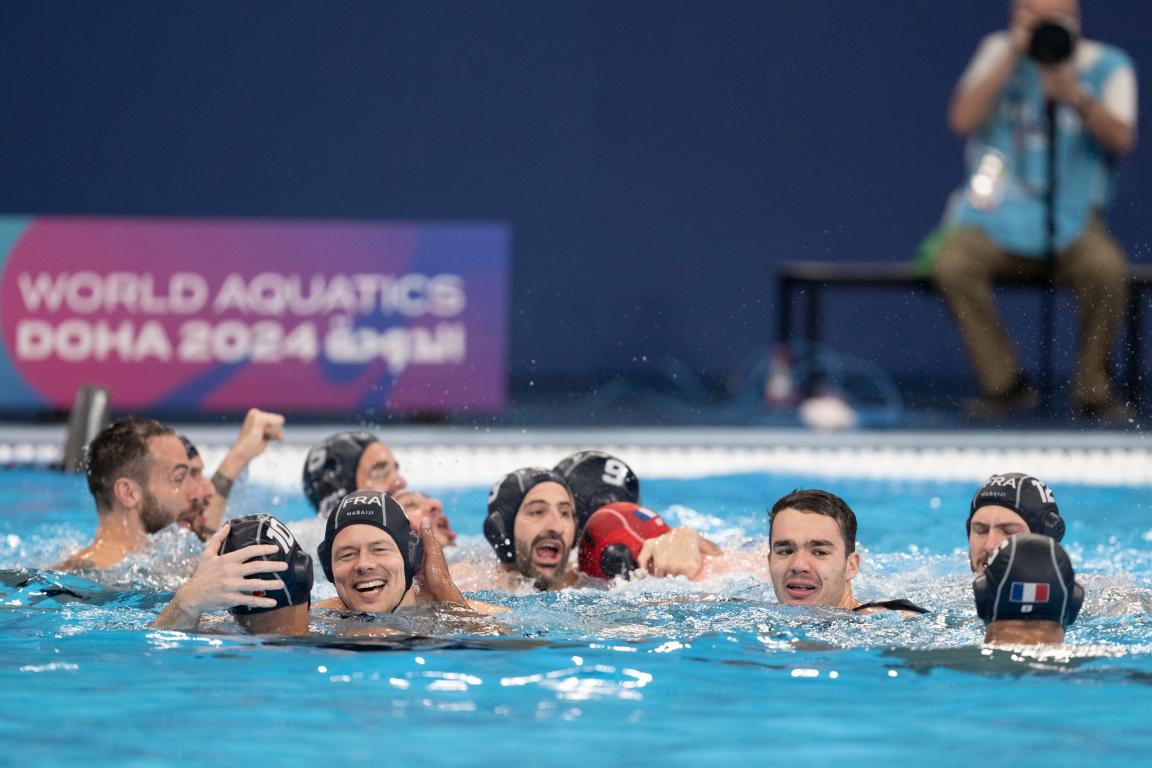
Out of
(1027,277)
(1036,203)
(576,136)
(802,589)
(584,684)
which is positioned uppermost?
(576,136)

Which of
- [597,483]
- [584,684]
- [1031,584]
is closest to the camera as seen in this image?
[1031,584]

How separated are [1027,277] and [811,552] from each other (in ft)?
18.3

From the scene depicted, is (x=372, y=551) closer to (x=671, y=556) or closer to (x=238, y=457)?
(x=671, y=556)

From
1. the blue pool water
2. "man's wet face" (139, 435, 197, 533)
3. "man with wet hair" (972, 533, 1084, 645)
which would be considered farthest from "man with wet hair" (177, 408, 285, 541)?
"man with wet hair" (972, 533, 1084, 645)


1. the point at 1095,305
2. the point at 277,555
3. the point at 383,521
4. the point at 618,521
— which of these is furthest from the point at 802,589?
the point at 1095,305

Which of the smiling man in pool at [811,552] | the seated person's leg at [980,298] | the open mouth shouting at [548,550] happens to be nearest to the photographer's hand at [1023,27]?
the seated person's leg at [980,298]

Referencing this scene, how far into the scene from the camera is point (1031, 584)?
12.0 ft

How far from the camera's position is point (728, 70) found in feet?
42.8

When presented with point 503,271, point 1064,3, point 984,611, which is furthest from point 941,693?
point 1064,3

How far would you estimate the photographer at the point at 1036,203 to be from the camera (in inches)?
363

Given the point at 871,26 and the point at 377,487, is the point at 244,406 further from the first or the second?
the point at 871,26

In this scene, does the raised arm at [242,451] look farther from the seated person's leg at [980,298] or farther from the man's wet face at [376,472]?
the seated person's leg at [980,298]

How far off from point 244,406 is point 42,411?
44.3 inches

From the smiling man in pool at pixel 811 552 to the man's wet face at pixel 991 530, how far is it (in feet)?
1.11
